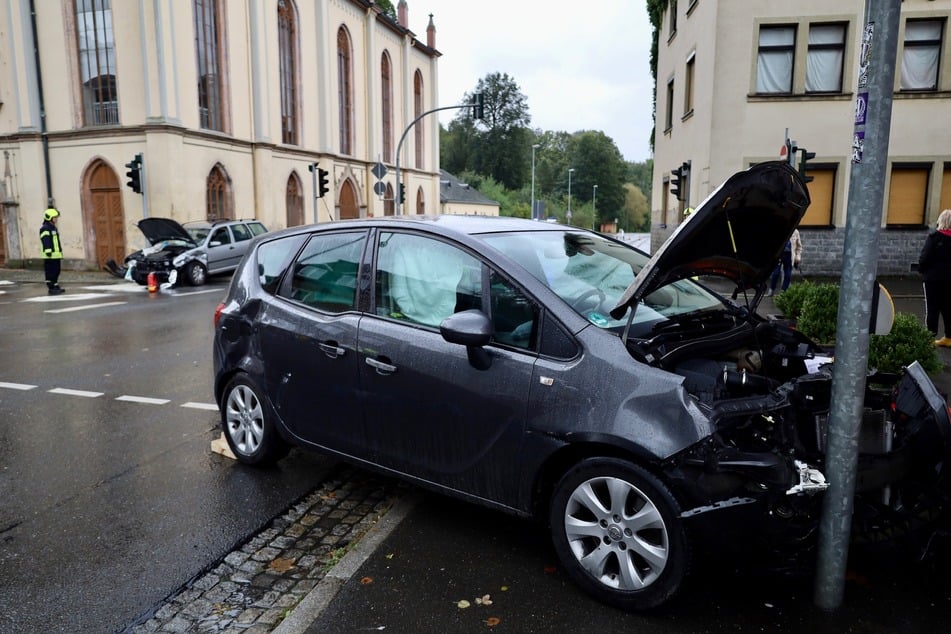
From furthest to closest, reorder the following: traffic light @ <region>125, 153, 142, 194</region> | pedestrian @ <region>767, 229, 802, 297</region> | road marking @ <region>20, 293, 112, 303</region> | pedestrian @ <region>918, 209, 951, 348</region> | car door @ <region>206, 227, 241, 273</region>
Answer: traffic light @ <region>125, 153, 142, 194</region> → car door @ <region>206, 227, 241, 273</region> → road marking @ <region>20, 293, 112, 303</region> → pedestrian @ <region>767, 229, 802, 297</region> → pedestrian @ <region>918, 209, 951, 348</region>

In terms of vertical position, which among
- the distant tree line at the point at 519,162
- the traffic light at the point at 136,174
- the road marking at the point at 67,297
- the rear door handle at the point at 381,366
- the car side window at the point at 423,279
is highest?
the distant tree line at the point at 519,162

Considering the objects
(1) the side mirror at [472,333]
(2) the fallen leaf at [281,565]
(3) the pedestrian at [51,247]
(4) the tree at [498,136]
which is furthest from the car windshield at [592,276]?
(4) the tree at [498,136]

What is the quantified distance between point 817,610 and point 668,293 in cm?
177

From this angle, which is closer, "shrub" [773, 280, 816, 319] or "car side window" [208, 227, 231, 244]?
"shrub" [773, 280, 816, 319]

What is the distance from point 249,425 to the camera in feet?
16.4

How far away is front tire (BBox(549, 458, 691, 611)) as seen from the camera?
3.02 metres

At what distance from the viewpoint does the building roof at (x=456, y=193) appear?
6968 centimetres

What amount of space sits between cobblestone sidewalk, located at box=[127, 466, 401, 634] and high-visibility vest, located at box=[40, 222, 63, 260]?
52.4ft

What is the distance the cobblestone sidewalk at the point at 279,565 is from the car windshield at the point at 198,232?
18.2 metres

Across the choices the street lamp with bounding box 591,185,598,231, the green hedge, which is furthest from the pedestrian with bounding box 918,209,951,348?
the street lamp with bounding box 591,185,598,231

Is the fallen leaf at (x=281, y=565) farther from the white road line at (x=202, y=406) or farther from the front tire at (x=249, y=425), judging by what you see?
the white road line at (x=202, y=406)

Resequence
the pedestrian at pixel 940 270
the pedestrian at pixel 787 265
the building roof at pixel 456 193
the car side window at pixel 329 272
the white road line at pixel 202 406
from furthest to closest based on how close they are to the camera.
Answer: the building roof at pixel 456 193
the pedestrian at pixel 787 265
the pedestrian at pixel 940 270
the white road line at pixel 202 406
the car side window at pixel 329 272

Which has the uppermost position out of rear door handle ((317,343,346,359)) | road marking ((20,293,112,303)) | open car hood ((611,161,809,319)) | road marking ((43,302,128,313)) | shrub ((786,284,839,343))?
open car hood ((611,161,809,319))

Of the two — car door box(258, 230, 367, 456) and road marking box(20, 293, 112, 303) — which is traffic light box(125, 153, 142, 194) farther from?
car door box(258, 230, 367, 456)
